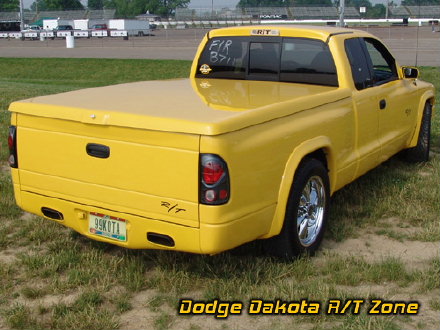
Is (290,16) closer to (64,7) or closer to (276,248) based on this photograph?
(64,7)

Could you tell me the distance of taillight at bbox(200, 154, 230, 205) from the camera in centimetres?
349

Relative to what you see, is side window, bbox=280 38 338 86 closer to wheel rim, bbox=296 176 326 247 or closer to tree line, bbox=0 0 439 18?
wheel rim, bbox=296 176 326 247

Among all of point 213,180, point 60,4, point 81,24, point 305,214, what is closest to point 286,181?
point 305,214

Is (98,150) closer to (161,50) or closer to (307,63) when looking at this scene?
(307,63)

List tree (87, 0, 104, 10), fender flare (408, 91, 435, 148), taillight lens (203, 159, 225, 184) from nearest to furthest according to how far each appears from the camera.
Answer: taillight lens (203, 159, 225, 184)
fender flare (408, 91, 435, 148)
tree (87, 0, 104, 10)

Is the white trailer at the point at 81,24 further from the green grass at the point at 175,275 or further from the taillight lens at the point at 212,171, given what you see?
the taillight lens at the point at 212,171

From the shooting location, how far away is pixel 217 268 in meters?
4.31

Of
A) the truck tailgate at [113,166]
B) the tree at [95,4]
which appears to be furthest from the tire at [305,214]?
the tree at [95,4]

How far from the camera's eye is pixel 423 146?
7305 mm

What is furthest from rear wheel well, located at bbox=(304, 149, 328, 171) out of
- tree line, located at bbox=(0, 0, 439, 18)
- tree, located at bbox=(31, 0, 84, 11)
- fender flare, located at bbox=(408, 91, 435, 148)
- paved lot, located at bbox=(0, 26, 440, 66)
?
tree, located at bbox=(31, 0, 84, 11)

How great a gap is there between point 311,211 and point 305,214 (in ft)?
0.36

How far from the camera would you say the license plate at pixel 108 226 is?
3941 millimetres

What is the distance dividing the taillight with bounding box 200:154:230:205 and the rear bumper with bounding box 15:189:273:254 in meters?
0.16

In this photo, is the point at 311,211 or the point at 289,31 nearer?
the point at 311,211
